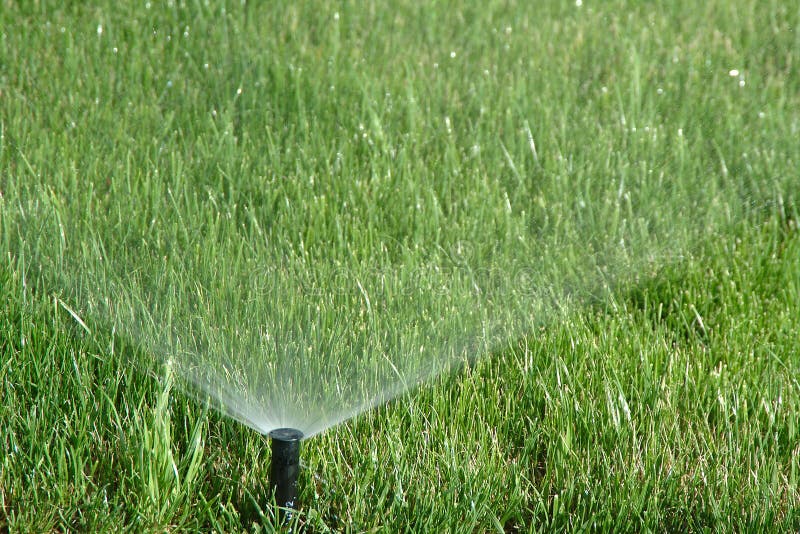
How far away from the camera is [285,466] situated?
1.98 metres

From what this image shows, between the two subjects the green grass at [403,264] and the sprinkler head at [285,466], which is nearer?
the sprinkler head at [285,466]

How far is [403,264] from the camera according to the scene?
2.86m

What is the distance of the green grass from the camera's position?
2.24 metres

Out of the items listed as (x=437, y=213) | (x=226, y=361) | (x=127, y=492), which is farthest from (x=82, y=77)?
(x=127, y=492)

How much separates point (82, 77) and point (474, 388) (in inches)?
96.4

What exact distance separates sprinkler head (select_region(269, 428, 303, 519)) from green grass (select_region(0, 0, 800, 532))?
0.45 ft

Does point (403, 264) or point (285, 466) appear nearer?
point (285, 466)

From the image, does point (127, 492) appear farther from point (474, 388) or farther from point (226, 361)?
point (474, 388)

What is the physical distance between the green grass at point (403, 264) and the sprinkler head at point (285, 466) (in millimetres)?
137

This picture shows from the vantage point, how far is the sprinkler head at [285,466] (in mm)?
1951

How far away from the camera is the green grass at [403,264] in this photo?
7.36 ft

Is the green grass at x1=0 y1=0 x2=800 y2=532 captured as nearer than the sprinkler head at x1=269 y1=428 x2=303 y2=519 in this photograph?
No

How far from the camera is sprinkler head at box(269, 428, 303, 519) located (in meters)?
1.95

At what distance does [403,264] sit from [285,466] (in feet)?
3.30
